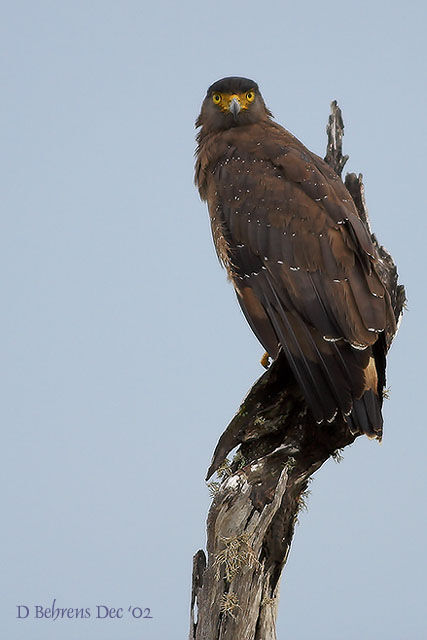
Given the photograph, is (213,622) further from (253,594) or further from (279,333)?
(279,333)

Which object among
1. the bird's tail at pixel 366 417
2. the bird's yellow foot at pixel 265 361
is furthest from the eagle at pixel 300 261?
the bird's yellow foot at pixel 265 361

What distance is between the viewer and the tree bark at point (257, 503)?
5.26m

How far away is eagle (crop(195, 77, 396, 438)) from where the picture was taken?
5230mm

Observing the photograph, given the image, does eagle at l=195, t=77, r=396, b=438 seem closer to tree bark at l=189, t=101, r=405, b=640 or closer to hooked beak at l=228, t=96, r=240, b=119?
hooked beak at l=228, t=96, r=240, b=119

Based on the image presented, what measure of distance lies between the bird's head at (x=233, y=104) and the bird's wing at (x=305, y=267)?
1.25ft

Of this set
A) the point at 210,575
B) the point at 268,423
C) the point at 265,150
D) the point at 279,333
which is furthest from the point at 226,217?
the point at 210,575

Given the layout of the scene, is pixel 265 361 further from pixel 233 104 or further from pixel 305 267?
pixel 233 104

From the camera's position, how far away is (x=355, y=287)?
5445 mm

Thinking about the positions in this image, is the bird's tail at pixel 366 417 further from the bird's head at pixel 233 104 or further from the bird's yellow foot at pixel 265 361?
the bird's head at pixel 233 104

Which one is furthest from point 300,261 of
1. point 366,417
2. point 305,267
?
point 366,417

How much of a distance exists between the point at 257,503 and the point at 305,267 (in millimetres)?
1436

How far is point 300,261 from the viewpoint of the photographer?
5.57 meters

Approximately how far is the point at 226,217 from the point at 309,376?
4.25 feet

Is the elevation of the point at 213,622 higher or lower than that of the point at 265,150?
lower
